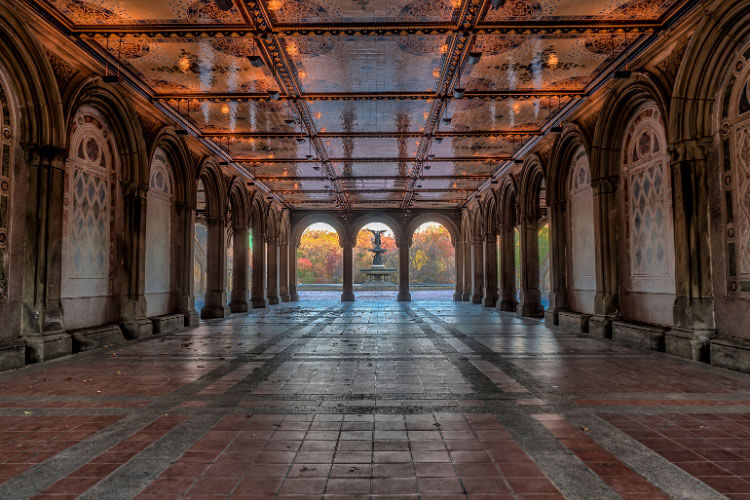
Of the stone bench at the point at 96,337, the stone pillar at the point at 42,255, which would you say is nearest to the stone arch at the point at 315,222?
the stone bench at the point at 96,337

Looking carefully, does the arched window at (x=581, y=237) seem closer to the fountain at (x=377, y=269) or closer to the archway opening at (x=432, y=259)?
the fountain at (x=377, y=269)

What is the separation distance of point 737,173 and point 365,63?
586cm

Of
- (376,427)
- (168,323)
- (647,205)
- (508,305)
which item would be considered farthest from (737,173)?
(168,323)

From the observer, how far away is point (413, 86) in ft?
29.3

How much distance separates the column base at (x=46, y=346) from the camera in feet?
21.6

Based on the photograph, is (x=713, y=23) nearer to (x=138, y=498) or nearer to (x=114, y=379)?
(x=138, y=498)

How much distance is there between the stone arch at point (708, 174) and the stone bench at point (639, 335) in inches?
19.9

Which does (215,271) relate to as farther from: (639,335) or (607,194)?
(639,335)

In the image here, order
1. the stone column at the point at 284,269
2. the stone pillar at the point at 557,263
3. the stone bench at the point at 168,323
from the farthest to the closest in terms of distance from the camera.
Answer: the stone column at the point at 284,269
the stone pillar at the point at 557,263
the stone bench at the point at 168,323

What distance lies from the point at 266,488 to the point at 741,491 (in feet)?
8.79

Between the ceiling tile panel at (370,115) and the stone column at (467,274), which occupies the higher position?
the ceiling tile panel at (370,115)

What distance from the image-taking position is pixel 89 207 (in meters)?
8.52

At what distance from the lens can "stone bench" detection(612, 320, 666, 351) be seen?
293 inches

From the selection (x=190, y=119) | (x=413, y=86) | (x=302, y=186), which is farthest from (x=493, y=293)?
(x=190, y=119)
